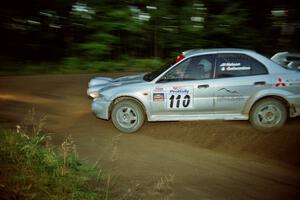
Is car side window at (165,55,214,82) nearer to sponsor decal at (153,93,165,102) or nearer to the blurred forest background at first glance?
sponsor decal at (153,93,165,102)

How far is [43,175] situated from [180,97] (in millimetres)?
3538

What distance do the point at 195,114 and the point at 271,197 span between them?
308 cm

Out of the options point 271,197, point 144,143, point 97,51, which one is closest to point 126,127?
point 144,143

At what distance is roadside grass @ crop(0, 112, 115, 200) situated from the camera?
540cm

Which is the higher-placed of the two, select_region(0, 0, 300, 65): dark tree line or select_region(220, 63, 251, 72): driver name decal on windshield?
select_region(0, 0, 300, 65): dark tree line

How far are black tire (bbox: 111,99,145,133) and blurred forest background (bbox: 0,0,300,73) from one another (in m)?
6.55

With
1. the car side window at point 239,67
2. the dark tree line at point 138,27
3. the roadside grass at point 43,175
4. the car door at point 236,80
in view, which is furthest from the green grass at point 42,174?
the dark tree line at point 138,27

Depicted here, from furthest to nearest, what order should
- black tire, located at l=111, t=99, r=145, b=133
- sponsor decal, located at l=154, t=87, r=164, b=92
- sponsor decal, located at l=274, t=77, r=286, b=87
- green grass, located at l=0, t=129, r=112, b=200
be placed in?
1. black tire, located at l=111, t=99, r=145, b=133
2. sponsor decal, located at l=154, t=87, r=164, b=92
3. sponsor decal, located at l=274, t=77, r=286, b=87
4. green grass, located at l=0, t=129, r=112, b=200

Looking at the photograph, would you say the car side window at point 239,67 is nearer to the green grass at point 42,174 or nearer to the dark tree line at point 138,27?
the green grass at point 42,174

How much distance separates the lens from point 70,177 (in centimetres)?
598

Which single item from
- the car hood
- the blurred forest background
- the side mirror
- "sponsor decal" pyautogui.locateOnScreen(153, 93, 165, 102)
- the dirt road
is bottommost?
the dirt road

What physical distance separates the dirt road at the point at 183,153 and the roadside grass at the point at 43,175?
398 mm

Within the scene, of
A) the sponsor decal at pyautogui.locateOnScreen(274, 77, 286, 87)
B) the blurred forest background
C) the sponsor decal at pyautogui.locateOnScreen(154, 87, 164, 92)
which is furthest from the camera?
the blurred forest background

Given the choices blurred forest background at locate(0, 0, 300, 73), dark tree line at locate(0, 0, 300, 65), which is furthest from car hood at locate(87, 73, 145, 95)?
dark tree line at locate(0, 0, 300, 65)
